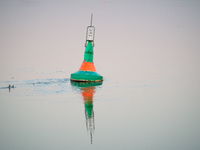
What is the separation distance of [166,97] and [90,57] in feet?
41.8

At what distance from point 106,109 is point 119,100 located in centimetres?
320

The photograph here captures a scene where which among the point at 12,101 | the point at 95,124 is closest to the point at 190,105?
the point at 95,124

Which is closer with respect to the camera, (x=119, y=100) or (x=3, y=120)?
(x=3, y=120)

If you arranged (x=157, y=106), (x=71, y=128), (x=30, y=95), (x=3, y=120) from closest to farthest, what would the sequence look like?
(x=71, y=128)
(x=3, y=120)
(x=157, y=106)
(x=30, y=95)

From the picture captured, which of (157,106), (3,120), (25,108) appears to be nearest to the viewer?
(3,120)

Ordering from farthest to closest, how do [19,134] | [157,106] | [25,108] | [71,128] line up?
[157,106] → [25,108] → [71,128] → [19,134]

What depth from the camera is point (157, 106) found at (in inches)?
686

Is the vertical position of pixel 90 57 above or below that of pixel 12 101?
above

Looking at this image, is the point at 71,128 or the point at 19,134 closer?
the point at 19,134

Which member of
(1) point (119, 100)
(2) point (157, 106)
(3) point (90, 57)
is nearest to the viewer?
(2) point (157, 106)

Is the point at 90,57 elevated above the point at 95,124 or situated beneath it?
elevated above

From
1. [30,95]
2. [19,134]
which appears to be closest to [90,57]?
[30,95]

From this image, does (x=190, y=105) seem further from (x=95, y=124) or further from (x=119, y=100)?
(x=95, y=124)

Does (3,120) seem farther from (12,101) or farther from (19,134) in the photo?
(12,101)
